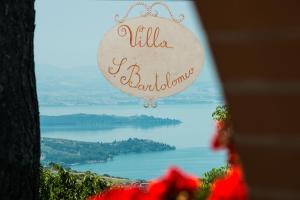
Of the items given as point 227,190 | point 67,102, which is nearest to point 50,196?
point 67,102

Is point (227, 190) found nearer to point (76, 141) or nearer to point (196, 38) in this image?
point (196, 38)

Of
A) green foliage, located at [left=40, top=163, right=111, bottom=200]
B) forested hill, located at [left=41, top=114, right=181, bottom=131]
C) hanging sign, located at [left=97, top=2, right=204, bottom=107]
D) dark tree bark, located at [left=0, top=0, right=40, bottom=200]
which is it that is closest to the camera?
dark tree bark, located at [left=0, top=0, right=40, bottom=200]

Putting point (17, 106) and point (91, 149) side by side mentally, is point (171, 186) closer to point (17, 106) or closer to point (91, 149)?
point (17, 106)

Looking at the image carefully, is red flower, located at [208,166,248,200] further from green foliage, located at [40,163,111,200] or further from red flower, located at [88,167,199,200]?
green foliage, located at [40,163,111,200]

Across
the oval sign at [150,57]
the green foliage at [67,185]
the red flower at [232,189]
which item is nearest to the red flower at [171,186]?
the red flower at [232,189]

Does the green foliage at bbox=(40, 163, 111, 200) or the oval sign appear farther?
the oval sign

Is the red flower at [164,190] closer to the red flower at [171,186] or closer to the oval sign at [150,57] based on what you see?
the red flower at [171,186]

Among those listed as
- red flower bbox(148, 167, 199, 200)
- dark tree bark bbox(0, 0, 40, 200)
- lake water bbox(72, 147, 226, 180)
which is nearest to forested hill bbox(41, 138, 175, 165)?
lake water bbox(72, 147, 226, 180)
